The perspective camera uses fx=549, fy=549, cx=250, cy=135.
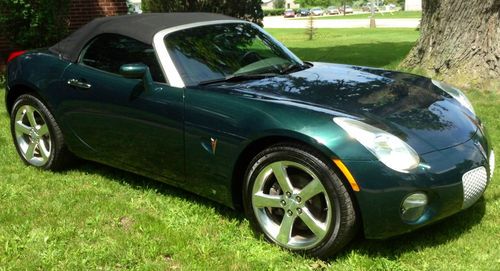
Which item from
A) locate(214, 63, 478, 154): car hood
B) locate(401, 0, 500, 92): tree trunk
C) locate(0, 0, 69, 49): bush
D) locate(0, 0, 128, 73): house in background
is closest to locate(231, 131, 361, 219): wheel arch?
locate(214, 63, 478, 154): car hood

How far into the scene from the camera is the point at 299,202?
325 cm

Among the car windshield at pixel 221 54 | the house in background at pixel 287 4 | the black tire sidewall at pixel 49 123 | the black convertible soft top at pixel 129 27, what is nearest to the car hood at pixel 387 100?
the car windshield at pixel 221 54

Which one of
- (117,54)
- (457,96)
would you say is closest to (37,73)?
(117,54)

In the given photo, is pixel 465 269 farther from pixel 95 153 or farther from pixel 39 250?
pixel 95 153

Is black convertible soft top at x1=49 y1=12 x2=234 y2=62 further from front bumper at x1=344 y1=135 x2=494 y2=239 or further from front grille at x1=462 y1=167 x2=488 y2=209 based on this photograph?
front grille at x1=462 y1=167 x2=488 y2=209

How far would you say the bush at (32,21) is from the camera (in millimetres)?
10008

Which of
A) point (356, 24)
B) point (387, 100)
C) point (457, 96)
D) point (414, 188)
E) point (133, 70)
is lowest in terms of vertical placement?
point (356, 24)

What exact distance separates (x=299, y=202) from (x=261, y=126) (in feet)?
1.65

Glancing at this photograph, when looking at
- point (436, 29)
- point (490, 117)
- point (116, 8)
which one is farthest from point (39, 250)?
point (116, 8)

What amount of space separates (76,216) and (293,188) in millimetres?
1768

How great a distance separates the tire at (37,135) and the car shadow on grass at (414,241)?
2799 millimetres

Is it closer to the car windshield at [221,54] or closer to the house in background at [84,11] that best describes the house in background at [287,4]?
the house in background at [84,11]

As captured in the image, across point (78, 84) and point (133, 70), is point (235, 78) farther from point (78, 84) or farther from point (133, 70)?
point (78, 84)

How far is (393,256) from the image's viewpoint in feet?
10.8
